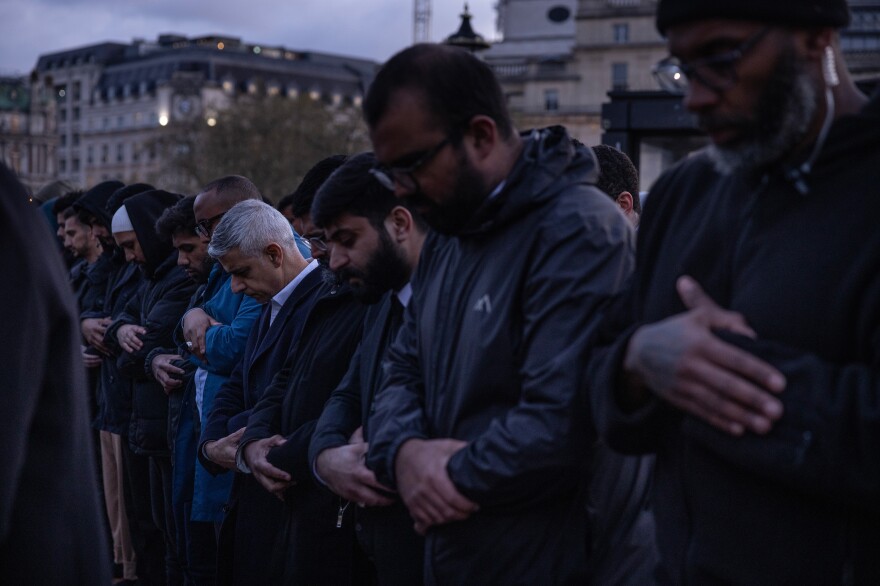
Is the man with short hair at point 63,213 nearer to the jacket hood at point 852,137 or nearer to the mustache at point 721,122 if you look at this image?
the mustache at point 721,122

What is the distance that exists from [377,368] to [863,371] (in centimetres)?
234

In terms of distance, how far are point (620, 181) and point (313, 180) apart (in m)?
1.48

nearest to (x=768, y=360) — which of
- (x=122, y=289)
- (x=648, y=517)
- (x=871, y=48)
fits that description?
(x=648, y=517)

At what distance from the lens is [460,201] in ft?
11.8

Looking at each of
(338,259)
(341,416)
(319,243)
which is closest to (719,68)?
(338,259)

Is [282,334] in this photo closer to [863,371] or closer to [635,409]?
[635,409]

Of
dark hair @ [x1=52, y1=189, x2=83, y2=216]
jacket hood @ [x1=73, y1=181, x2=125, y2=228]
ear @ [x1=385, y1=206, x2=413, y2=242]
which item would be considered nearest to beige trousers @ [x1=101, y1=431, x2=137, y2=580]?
jacket hood @ [x1=73, y1=181, x2=125, y2=228]

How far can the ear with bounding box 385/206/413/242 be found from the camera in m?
4.53

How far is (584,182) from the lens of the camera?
12.0 feet

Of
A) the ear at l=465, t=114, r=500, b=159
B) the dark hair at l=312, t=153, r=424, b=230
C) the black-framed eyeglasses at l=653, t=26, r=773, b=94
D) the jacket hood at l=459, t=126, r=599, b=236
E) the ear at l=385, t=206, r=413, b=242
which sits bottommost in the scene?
the ear at l=385, t=206, r=413, b=242

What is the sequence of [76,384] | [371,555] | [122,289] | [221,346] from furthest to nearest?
[122,289]
[221,346]
[371,555]
[76,384]

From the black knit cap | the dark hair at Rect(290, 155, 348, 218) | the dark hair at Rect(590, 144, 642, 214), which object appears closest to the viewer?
the black knit cap

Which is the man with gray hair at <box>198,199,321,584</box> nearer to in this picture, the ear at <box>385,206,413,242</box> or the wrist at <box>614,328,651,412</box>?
the ear at <box>385,206,413,242</box>

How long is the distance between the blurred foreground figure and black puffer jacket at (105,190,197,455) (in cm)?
511
